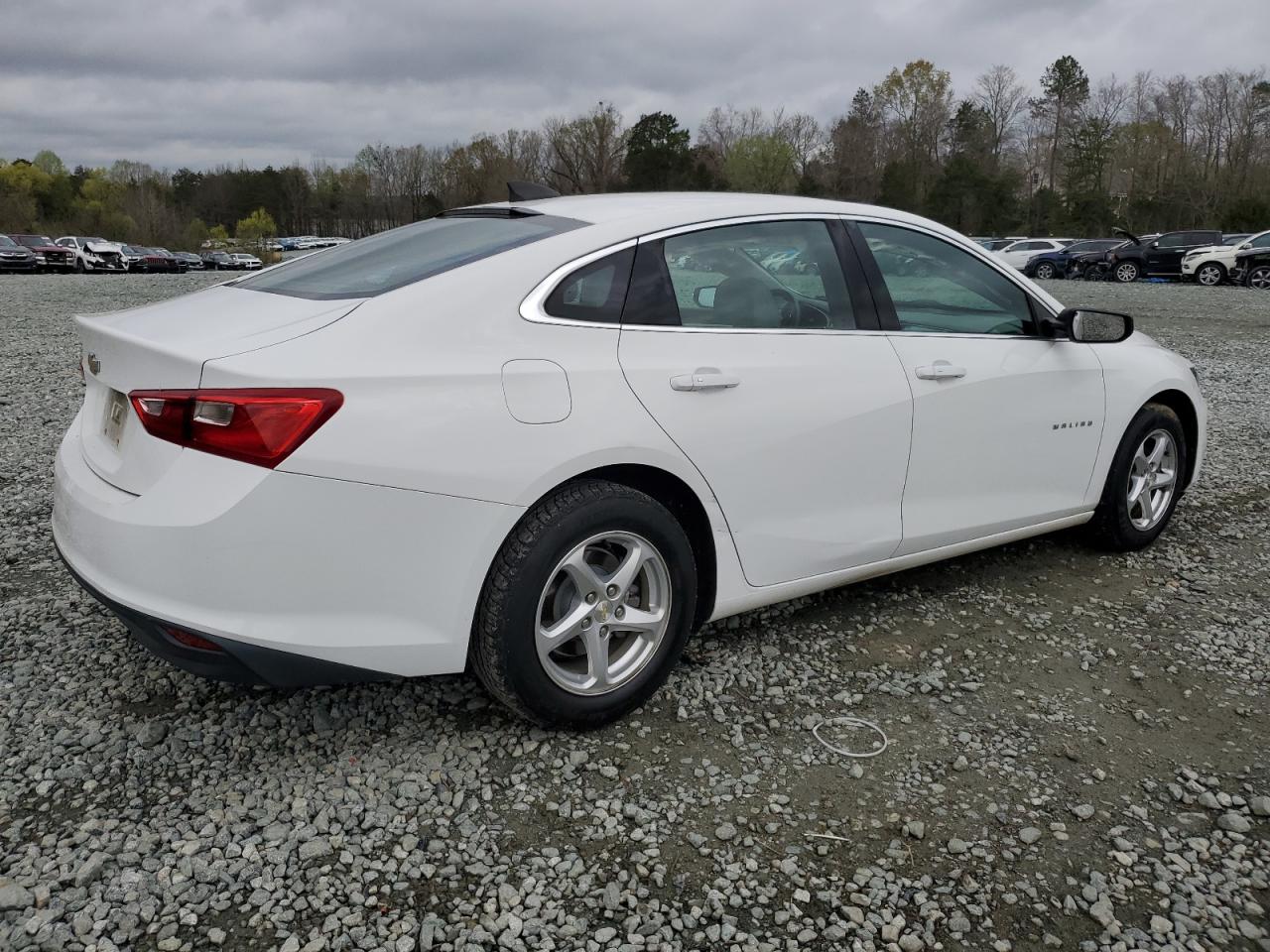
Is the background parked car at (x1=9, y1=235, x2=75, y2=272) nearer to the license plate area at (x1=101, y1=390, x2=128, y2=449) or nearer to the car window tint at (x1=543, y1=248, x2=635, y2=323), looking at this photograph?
the license plate area at (x1=101, y1=390, x2=128, y2=449)

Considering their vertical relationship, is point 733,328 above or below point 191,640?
above

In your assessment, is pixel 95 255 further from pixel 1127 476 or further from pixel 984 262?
pixel 1127 476

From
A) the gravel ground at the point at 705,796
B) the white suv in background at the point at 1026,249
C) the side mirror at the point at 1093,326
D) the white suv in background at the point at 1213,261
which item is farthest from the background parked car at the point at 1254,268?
the gravel ground at the point at 705,796

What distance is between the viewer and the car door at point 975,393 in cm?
354

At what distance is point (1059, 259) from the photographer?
34.5 metres

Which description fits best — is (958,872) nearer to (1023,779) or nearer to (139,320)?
(1023,779)

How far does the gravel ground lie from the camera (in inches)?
88.0

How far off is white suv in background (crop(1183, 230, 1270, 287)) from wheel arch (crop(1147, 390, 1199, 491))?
25718 mm

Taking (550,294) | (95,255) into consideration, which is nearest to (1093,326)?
(550,294)

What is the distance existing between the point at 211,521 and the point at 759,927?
1.57 meters

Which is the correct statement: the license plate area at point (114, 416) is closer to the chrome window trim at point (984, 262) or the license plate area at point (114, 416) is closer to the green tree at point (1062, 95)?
the chrome window trim at point (984, 262)

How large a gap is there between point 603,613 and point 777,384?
2.98ft

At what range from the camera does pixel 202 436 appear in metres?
2.38

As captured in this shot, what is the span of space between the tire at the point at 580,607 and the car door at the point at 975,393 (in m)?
1.09
